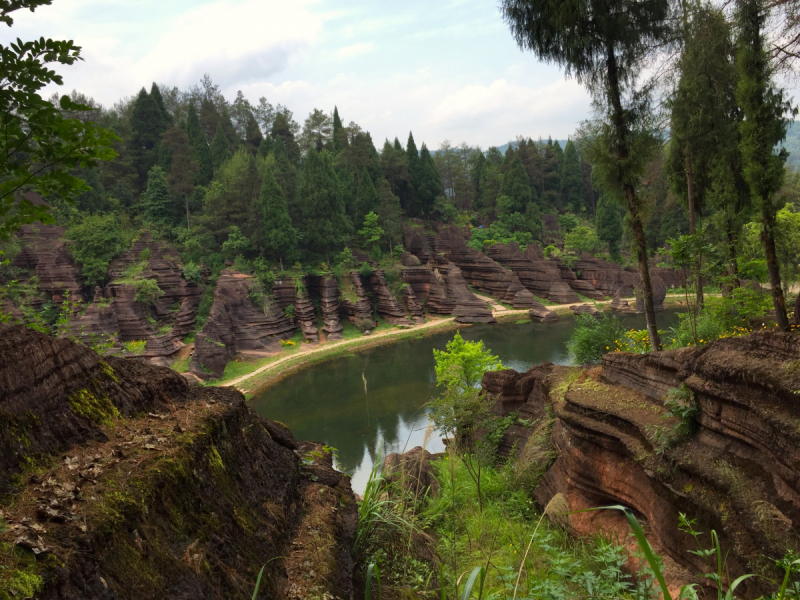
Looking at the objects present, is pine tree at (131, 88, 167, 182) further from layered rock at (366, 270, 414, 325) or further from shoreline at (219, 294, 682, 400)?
shoreline at (219, 294, 682, 400)

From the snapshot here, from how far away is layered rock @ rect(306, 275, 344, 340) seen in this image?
29.9 m

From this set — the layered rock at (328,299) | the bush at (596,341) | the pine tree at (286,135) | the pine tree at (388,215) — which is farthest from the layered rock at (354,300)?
the bush at (596,341)

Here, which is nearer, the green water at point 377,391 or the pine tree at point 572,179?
the green water at point 377,391

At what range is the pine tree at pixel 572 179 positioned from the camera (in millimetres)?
51250

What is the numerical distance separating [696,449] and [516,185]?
42.3 meters

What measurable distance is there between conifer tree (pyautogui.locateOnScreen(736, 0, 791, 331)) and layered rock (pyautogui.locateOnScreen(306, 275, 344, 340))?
2329 cm

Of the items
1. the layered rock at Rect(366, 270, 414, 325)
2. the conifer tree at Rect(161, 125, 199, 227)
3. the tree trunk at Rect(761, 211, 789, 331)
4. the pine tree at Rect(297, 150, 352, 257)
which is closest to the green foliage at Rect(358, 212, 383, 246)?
the pine tree at Rect(297, 150, 352, 257)

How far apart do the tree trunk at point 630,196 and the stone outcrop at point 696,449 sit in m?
3.25

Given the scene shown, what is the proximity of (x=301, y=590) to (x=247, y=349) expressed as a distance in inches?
941

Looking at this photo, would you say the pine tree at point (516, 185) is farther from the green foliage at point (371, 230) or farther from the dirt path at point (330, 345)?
the dirt path at point (330, 345)

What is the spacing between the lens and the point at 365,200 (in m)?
36.5

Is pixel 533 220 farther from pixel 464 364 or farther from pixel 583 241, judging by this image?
pixel 464 364

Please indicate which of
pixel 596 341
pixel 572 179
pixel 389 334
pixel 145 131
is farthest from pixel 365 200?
pixel 596 341

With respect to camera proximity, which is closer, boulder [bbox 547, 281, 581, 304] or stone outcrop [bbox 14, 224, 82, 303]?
stone outcrop [bbox 14, 224, 82, 303]
